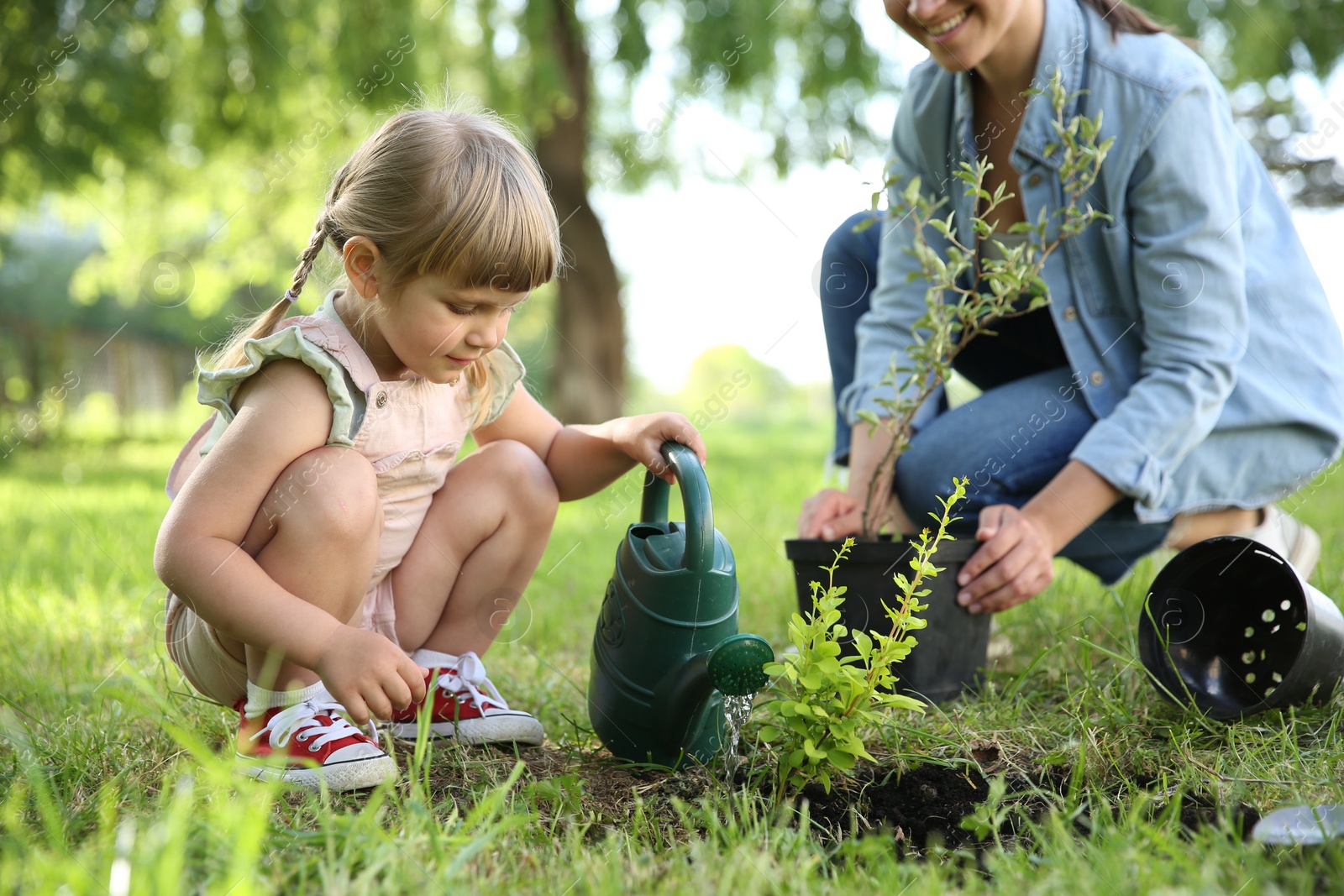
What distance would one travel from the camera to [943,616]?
1.72m

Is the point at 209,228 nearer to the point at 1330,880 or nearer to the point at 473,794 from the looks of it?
the point at 473,794

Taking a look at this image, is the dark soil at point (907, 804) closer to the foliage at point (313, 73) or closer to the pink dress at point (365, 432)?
the pink dress at point (365, 432)

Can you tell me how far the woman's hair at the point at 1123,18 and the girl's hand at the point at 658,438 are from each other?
1331mm

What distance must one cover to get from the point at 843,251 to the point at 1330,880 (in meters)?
1.80

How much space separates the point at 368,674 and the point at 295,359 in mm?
492

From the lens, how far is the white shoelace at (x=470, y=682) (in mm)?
1654

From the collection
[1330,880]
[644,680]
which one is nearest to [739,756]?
[644,680]

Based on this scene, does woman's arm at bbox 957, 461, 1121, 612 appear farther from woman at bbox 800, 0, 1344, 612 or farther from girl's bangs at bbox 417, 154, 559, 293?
girl's bangs at bbox 417, 154, 559, 293

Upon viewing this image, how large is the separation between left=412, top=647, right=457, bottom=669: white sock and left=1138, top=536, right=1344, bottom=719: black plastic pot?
119cm

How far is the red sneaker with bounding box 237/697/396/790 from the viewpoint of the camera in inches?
53.6

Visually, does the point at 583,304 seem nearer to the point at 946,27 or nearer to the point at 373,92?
the point at 373,92

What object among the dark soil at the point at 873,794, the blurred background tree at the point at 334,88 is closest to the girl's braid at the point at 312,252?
the dark soil at the point at 873,794

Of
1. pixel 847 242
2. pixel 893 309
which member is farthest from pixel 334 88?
pixel 893 309

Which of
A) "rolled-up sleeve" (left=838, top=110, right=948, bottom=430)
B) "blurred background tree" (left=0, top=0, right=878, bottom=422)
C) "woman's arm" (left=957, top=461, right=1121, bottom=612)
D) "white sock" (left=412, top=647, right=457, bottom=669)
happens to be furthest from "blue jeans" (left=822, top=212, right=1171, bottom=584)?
"blurred background tree" (left=0, top=0, right=878, bottom=422)
